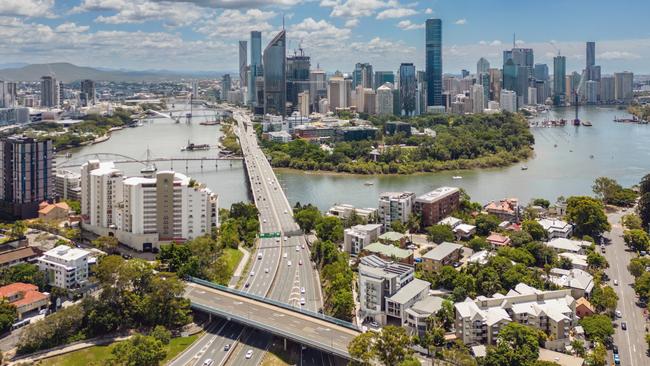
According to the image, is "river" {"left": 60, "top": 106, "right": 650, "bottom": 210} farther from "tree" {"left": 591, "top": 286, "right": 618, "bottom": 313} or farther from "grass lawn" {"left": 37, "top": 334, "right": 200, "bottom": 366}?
"grass lawn" {"left": 37, "top": 334, "right": 200, "bottom": 366}

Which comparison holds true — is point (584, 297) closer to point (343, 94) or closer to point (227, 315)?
point (227, 315)

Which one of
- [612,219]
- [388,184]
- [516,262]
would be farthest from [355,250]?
[388,184]

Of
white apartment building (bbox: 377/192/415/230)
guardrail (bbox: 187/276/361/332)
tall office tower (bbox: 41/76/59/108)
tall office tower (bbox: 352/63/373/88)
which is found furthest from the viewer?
tall office tower (bbox: 352/63/373/88)

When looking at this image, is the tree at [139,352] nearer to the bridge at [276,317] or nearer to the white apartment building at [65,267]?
the bridge at [276,317]

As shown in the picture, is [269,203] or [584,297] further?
[269,203]

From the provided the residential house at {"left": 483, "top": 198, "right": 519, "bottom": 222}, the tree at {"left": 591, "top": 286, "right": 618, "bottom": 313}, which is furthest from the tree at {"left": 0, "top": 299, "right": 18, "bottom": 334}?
the residential house at {"left": 483, "top": 198, "right": 519, "bottom": 222}

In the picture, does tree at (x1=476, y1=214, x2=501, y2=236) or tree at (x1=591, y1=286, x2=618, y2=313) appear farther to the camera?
tree at (x1=476, y1=214, x2=501, y2=236)

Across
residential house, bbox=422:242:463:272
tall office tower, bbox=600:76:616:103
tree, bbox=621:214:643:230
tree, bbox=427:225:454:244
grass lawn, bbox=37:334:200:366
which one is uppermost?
tall office tower, bbox=600:76:616:103
